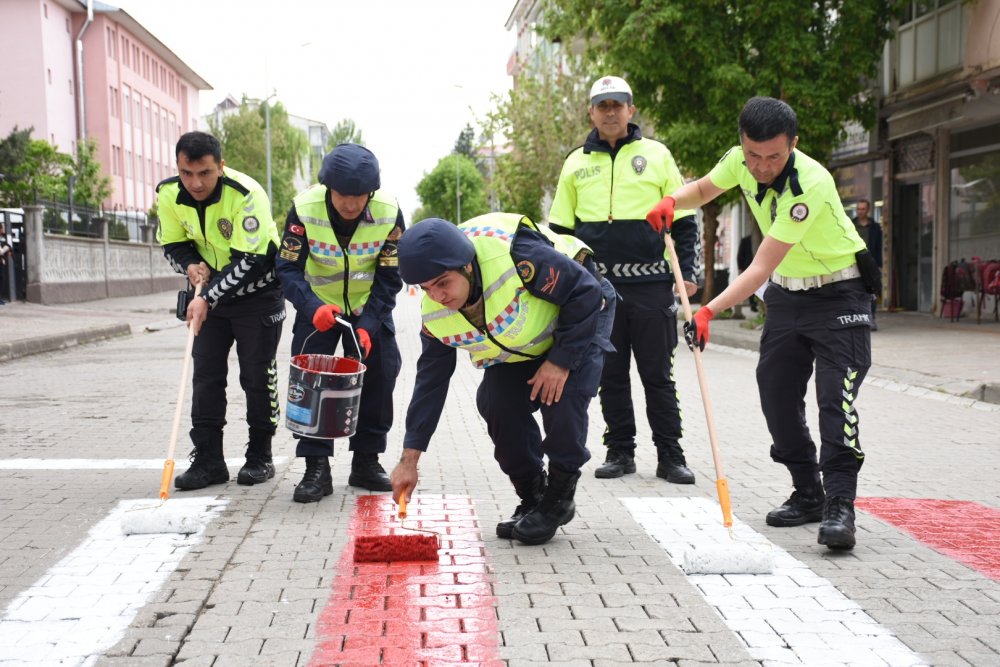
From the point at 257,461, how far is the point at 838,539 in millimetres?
3207

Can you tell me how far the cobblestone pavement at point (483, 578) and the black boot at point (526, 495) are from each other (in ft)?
0.27

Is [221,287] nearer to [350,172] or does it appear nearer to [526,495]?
[350,172]

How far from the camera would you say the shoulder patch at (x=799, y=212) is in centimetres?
468

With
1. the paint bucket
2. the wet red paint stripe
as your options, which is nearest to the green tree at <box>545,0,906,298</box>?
the paint bucket

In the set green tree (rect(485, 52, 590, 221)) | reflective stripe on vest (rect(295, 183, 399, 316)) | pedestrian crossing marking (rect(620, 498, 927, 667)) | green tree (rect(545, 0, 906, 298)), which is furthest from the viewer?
green tree (rect(485, 52, 590, 221))

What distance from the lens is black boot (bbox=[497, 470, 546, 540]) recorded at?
4992 mm

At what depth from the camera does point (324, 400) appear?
5.32m

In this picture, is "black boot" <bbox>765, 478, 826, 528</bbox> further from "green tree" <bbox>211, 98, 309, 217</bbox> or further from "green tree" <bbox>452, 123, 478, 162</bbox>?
"green tree" <bbox>452, 123, 478, 162</bbox>

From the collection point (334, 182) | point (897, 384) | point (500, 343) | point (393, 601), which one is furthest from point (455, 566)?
point (897, 384)

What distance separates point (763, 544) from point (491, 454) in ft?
9.50

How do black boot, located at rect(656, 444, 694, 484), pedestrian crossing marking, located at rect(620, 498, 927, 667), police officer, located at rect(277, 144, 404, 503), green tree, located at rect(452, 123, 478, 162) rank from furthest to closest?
green tree, located at rect(452, 123, 478, 162) → black boot, located at rect(656, 444, 694, 484) → police officer, located at rect(277, 144, 404, 503) → pedestrian crossing marking, located at rect(620, 498, 927, 667)

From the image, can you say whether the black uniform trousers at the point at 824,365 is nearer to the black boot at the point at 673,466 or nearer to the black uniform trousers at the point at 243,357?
the black boot at the point at 673,466

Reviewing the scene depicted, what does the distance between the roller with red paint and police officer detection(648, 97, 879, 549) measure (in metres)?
1.41

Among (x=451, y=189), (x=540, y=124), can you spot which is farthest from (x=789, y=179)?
(x=451, y=189)
